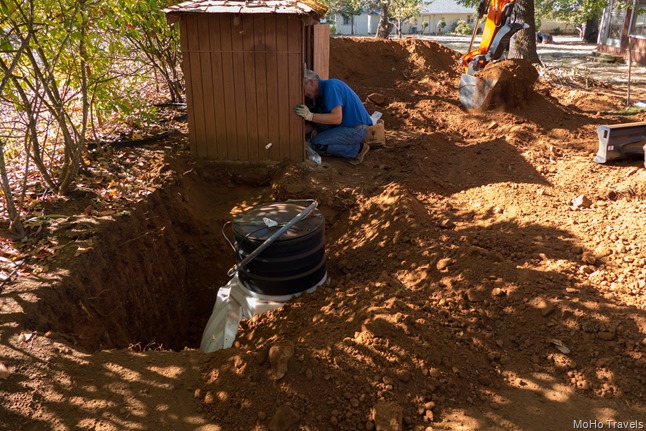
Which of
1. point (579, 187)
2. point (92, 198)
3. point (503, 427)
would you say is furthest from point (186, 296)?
point (579, 187)

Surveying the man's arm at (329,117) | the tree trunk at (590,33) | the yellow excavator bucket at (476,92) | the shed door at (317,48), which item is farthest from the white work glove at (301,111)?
the tree trunk at (590,33)

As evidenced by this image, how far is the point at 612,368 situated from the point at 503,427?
0.87 metres

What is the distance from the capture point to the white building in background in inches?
1933

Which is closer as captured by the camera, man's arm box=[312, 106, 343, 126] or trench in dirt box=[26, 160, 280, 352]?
trench in dirt box=[26, 160, 280, 352]

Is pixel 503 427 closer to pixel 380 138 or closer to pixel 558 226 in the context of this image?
pixel 558 226

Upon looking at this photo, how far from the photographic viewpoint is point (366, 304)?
3469 millimetres

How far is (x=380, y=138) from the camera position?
738 centimetres

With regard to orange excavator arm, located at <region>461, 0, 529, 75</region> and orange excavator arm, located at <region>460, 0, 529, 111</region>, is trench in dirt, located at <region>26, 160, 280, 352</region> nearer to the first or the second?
orange excavator arm, located at <region>460, 0, 529, 111</region>

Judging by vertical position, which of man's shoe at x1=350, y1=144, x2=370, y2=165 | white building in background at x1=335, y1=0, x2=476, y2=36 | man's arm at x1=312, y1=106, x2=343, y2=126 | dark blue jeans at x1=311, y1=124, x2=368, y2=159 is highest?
white building in background at x1=335, y1=0, x2=476, y2=36

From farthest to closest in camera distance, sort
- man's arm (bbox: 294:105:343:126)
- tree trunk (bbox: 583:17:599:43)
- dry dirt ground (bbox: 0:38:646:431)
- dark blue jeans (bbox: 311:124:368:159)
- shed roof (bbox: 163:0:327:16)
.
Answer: tree trunk (bbox: 583:17:599:43) < dark blue jeans (bbox: 311:124:368:159) < man's arm (bbox: 294:105:343:126) < shed roof (bbox: 163:0:327:16) < dry dirt ground (bbox: 0:38:646:431)

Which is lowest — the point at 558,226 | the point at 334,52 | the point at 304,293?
the point at 304,293

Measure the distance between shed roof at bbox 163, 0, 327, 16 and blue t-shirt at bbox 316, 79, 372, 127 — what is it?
0.87 m

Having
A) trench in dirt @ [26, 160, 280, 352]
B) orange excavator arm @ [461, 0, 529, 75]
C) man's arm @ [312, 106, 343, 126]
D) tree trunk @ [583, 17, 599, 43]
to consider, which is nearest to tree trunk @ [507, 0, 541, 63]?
orange excavator arm @ [461, 0, 529, 75]

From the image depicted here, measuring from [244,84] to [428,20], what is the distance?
49.4 metres
